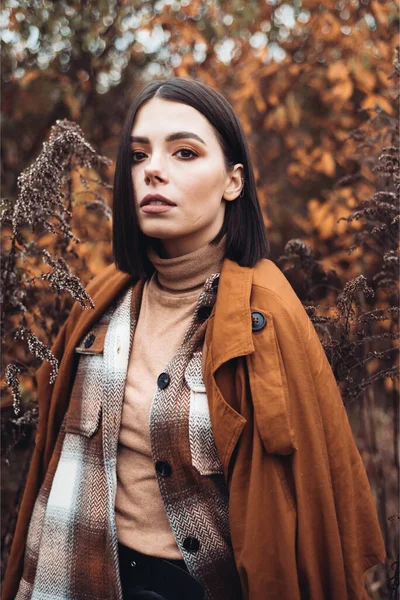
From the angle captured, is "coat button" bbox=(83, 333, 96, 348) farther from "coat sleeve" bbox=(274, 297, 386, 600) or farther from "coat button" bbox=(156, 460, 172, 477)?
"coat sleeve" bbox=(274, 297, 386, 600)

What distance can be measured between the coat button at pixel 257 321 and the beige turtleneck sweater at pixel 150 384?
258 millimetres

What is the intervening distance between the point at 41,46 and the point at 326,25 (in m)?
1.85

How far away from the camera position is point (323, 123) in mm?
4336

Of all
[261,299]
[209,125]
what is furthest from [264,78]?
[261,299]

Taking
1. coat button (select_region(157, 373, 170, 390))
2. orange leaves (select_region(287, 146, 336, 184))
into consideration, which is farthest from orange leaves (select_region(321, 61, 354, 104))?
coat button (select_region(157, 373, 170, 390))

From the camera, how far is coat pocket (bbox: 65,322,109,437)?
6.17 feet

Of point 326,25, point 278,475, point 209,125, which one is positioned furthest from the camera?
point 326,25

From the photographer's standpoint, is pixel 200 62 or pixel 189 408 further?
pixel 200 62

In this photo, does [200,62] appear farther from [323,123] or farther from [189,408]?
[189,408]

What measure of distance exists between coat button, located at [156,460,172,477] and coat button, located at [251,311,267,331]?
47 cm

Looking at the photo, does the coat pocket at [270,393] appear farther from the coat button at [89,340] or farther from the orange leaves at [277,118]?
the orange leaves at [277,118]

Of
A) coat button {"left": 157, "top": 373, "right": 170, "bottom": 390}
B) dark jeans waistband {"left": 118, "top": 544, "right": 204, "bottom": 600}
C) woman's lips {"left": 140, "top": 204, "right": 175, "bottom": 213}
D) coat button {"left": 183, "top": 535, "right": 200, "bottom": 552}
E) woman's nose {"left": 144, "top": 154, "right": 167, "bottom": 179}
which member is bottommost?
dark jeans waistband {"left": 118, "top": 544, "right": 204, "bottom": 600}

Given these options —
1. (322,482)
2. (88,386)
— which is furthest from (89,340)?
(322,482)

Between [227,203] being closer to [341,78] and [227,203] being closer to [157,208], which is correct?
[157,208]
